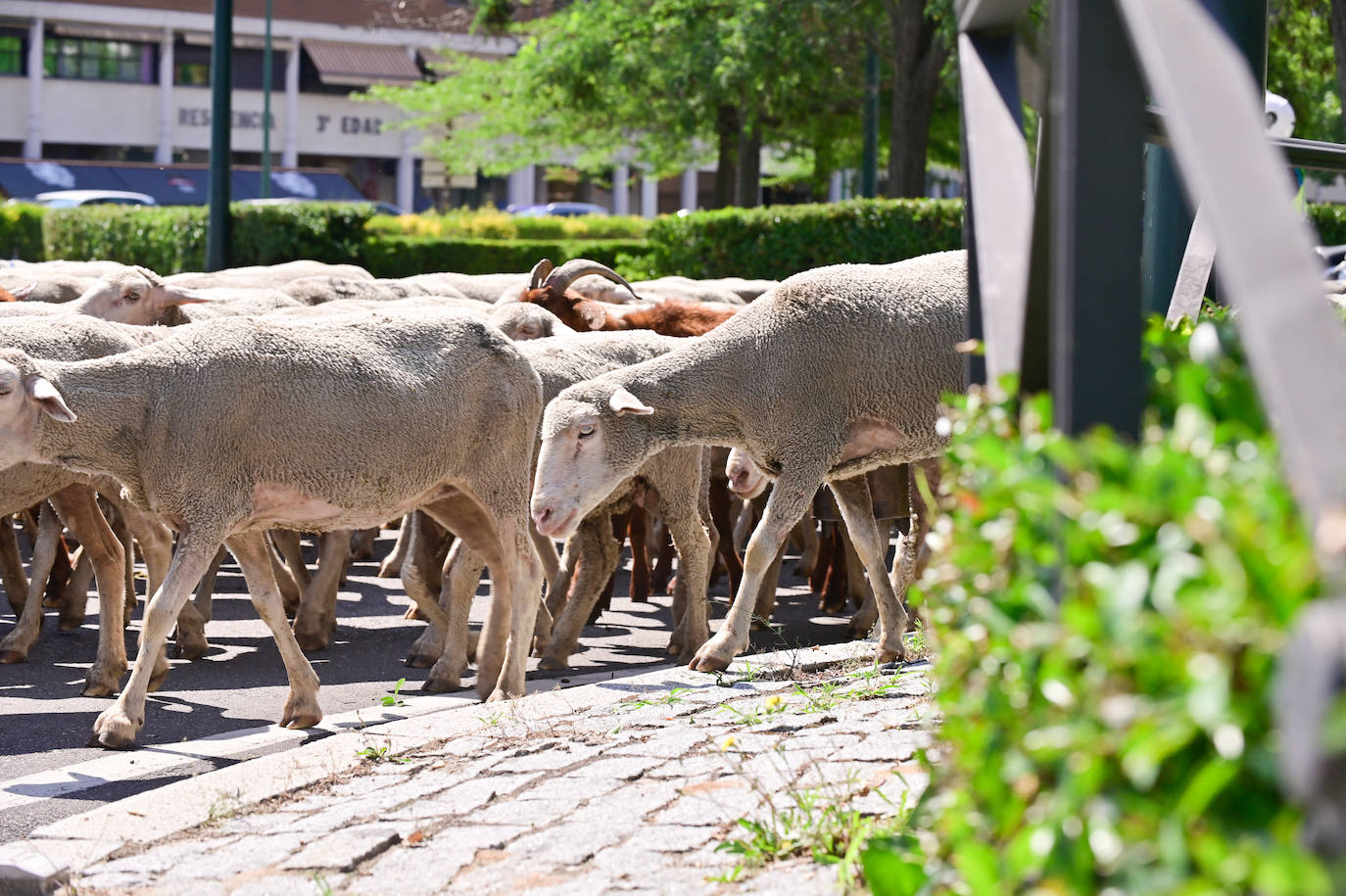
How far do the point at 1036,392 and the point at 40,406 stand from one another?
4.94 meters

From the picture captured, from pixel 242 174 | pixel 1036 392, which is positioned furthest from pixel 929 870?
pixel 242 174

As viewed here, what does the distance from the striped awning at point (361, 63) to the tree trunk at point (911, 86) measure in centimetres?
3581

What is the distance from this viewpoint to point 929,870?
9.87ft

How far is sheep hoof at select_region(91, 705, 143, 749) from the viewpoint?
21.2ft

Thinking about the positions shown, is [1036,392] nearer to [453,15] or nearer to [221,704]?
[221,704]

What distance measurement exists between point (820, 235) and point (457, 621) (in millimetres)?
10271

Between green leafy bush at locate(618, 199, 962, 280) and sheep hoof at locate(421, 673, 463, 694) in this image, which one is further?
green leafy bush at locate(618, 199, 962, 280)

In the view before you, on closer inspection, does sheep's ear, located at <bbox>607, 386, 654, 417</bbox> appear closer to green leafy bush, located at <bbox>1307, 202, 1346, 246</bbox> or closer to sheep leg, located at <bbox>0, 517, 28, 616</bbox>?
sheep leg, located at <bbox>0, 517, 28, 616</bbox>

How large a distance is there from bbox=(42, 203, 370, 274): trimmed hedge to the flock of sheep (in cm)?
1207

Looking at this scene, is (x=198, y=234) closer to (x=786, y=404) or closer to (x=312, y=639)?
(x=312, y=639)

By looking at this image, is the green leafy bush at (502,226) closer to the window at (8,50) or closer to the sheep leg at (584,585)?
the sheep leg at (584,585)

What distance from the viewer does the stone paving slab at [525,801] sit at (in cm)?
390

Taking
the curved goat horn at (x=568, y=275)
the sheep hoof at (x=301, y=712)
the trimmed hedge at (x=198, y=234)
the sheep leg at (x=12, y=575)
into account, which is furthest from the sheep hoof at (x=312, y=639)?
the trimmed hedge at (x=198, y=234)

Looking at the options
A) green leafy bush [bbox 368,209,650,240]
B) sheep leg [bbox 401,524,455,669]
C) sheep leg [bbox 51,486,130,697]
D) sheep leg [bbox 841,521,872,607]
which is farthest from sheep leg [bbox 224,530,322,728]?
green leafy bush [bbox 368,209,650,240]
